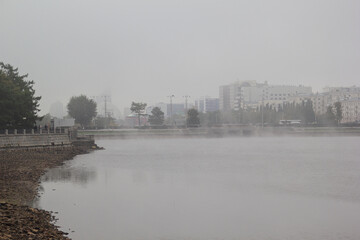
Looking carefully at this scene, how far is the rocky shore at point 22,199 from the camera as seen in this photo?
15.9 meters

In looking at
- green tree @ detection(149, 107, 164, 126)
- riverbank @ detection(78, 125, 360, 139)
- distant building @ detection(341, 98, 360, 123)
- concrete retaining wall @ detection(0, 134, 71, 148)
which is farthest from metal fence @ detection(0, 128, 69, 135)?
distant building @ detection(341, 98, 360, 123)

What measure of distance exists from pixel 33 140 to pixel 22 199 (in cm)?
3625

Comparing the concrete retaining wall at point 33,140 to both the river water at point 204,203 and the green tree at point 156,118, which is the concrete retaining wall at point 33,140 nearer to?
the river water at point 204,203

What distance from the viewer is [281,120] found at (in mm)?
162750

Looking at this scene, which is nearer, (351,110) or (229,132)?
(229,132)

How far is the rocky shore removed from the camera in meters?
15.9

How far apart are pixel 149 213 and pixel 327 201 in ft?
33.4

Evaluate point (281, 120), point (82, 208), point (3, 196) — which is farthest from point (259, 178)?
point (281, 120)

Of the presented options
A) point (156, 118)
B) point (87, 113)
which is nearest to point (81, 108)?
point (87, 113)

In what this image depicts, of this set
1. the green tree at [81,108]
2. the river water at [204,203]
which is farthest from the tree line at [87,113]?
the river water at [204,203]

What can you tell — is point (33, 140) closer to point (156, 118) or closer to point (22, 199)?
point (22, 199)

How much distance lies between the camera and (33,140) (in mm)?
58625

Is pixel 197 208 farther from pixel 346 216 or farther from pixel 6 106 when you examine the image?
pixel 6 106

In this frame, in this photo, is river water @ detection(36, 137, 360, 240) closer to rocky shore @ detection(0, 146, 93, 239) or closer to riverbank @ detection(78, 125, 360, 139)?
rocky shore @ detection(0, 146, 93, 239)
